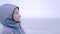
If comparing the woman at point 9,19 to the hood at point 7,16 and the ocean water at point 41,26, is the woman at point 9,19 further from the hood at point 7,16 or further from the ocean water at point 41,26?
the ocean water at point 41,26

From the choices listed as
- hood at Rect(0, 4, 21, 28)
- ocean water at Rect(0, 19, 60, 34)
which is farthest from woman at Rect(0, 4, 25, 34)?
ocean water at Rect(0, 19, 60, 34)

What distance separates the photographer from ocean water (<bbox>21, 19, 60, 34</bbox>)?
7.37ft

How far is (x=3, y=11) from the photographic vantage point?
60.8 inches

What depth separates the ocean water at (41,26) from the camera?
2.25 metres

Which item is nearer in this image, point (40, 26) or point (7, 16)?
point (7, 16)

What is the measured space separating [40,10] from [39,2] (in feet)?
0.35

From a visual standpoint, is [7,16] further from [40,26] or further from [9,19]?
[40,26]

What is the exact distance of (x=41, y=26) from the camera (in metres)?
2.27

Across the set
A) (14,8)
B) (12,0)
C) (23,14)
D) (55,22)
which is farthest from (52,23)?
(14,8)

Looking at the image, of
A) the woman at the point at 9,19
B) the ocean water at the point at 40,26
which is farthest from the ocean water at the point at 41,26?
the woman at the point at 9,19

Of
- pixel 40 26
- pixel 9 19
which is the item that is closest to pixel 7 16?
pixel 9 19

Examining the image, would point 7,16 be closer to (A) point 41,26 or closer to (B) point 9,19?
(B) point 9,19

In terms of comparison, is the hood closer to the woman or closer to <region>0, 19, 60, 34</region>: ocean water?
the woman

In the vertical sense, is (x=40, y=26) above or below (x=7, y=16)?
below
